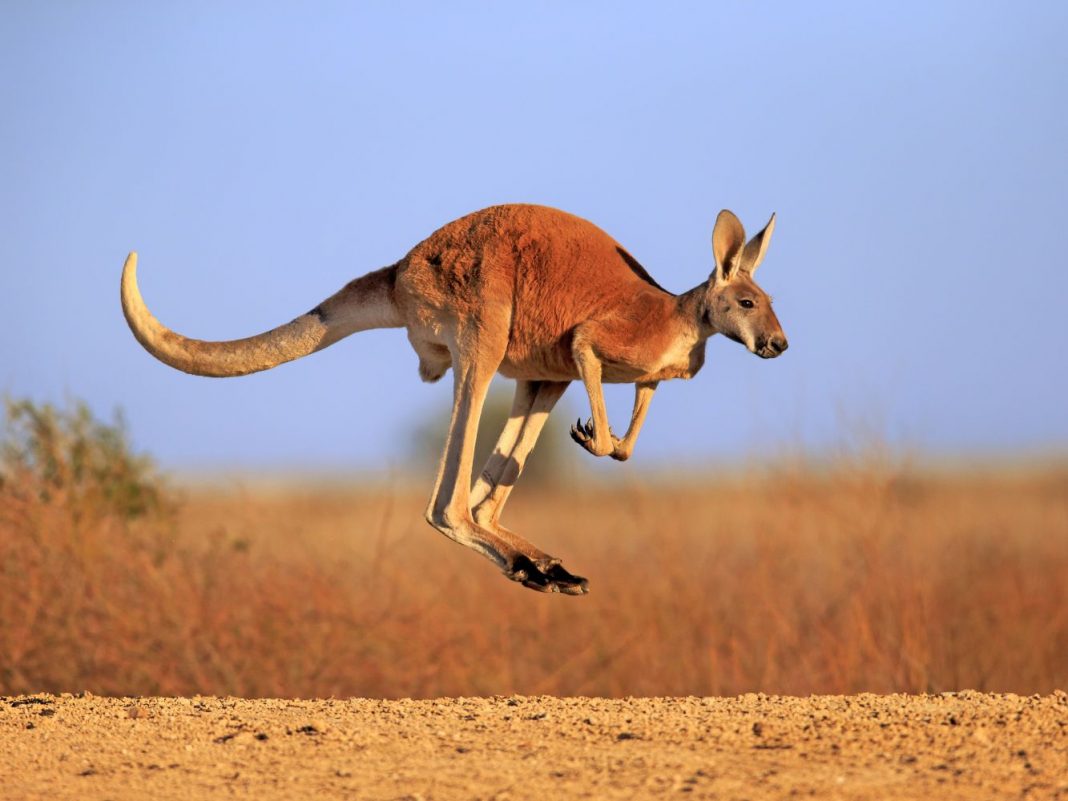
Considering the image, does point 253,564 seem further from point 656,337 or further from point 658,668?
point 656,337

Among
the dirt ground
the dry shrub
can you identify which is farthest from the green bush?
the dirt ground

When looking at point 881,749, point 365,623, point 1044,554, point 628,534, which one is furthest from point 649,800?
point 1044,554

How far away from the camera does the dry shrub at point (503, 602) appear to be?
39.0 feet

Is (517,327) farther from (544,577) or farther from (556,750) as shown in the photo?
(556,750)

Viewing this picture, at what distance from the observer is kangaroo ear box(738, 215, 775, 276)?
7684 millimetres

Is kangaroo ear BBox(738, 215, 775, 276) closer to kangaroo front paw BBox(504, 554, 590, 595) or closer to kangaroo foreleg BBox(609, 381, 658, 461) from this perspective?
kangaroo foreleg BBox(609, 381, 658, 461)

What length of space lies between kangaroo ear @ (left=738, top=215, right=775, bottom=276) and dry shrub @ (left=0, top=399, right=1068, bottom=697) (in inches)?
173

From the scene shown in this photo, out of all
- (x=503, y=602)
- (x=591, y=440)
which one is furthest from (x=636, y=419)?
(x=503, y=602)

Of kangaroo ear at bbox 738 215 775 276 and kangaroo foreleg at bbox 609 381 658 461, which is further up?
kangaroo ear at bbox 738 215 775 276

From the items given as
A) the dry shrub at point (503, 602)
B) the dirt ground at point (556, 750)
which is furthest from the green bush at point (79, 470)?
the dirt ground at point (556, 750)

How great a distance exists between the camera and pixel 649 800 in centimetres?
540

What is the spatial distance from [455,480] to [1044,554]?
10.7 metres

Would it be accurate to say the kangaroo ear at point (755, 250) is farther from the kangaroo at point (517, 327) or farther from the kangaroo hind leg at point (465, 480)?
the kangaroo hind leg at point (465, 480)

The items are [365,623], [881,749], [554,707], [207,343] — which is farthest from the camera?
[365,623]
